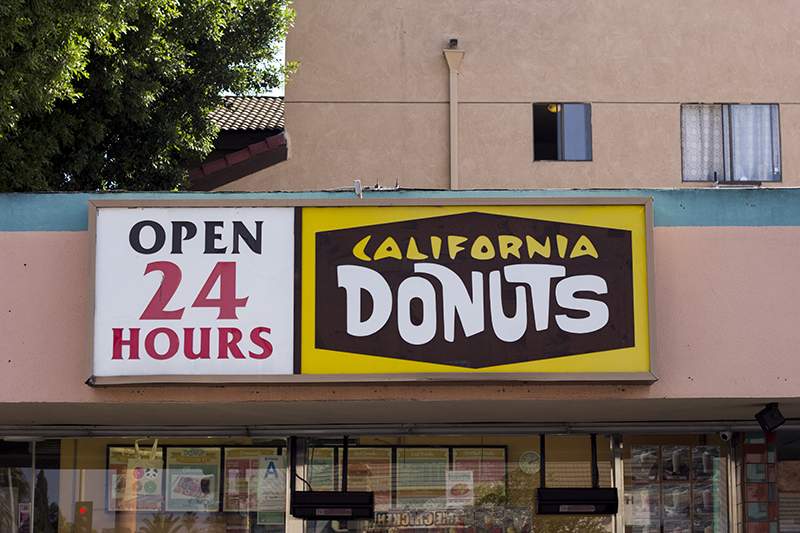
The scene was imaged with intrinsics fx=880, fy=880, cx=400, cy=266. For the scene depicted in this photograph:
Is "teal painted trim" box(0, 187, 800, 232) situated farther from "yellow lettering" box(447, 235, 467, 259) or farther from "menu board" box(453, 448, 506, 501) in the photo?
"menu board" box(453, 448, 506, 501)

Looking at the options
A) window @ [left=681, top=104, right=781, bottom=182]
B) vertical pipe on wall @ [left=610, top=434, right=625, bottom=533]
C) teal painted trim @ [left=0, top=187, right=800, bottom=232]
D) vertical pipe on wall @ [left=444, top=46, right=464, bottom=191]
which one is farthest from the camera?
window @ [left=681, top=104, right=781, bottom=182]

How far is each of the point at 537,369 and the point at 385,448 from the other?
106 inches

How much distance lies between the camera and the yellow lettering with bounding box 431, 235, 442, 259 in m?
7.07

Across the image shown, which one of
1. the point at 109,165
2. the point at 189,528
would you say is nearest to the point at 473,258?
the point at 189,528

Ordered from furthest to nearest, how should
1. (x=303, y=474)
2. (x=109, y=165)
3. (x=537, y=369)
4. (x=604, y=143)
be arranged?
(x=604, y=143) < (x=109, y=165) < (x=303, y=474) < (x=537, y=369)

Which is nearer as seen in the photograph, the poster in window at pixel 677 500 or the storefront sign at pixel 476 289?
the storefront sign at pixel 476 289

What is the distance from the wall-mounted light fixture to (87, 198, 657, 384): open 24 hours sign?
1.47 metres

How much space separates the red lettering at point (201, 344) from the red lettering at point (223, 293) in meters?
0.16

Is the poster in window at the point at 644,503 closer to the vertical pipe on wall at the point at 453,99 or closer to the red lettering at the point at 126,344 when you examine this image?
the red lettering at the point at 126,344

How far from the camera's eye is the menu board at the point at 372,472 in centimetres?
903

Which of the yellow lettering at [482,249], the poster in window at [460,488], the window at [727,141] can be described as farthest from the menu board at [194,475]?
the window at [727,141]

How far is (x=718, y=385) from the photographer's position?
7.02m

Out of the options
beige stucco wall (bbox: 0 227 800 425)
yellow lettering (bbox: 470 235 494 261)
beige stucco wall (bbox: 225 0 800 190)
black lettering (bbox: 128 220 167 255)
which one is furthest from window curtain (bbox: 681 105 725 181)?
black lettering (bbox: 128 220 167 255)

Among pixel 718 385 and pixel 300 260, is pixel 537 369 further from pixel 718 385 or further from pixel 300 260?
pixel 300 260
